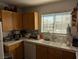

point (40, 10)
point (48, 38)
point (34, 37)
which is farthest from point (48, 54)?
point (40, 10)

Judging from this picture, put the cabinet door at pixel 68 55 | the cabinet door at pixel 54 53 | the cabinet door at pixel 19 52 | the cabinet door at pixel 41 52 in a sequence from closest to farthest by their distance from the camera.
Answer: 1. the cabinet door at pixel 68 55
2. the cabinet door at pixel 54 53
3. the cabinet door at pixel 41 52
4. the cabinet door at pixel 19 52

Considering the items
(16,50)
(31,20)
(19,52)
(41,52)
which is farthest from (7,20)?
(41,52)

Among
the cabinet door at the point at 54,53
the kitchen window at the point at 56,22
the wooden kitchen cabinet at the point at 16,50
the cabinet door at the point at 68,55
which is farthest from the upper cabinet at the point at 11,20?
the cabinet door at the point at 68,55

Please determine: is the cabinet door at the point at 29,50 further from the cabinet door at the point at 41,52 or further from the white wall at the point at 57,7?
the white wall at the point at 57,7

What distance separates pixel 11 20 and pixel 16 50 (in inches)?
44.6

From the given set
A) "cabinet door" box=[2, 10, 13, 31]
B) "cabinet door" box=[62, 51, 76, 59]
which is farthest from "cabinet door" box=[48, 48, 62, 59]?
"cabinet door" box=[2, 10, 13, 31]

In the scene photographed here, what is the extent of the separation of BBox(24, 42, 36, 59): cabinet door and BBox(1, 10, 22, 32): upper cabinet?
84 cm

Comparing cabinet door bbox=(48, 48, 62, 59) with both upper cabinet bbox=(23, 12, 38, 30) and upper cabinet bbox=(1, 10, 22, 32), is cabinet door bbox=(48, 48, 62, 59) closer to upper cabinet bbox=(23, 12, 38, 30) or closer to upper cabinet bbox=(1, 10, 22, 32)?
upper cabinet bbox=(23, 12, 38, 30)

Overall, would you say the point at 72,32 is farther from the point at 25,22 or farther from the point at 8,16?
the point at 8,16

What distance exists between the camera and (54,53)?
276cm

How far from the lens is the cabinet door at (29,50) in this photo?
10.9 ft

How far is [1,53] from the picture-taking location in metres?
2.21

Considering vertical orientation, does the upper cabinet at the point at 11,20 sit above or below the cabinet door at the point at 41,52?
above

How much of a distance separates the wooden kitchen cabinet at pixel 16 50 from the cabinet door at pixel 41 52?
0.70 metres
